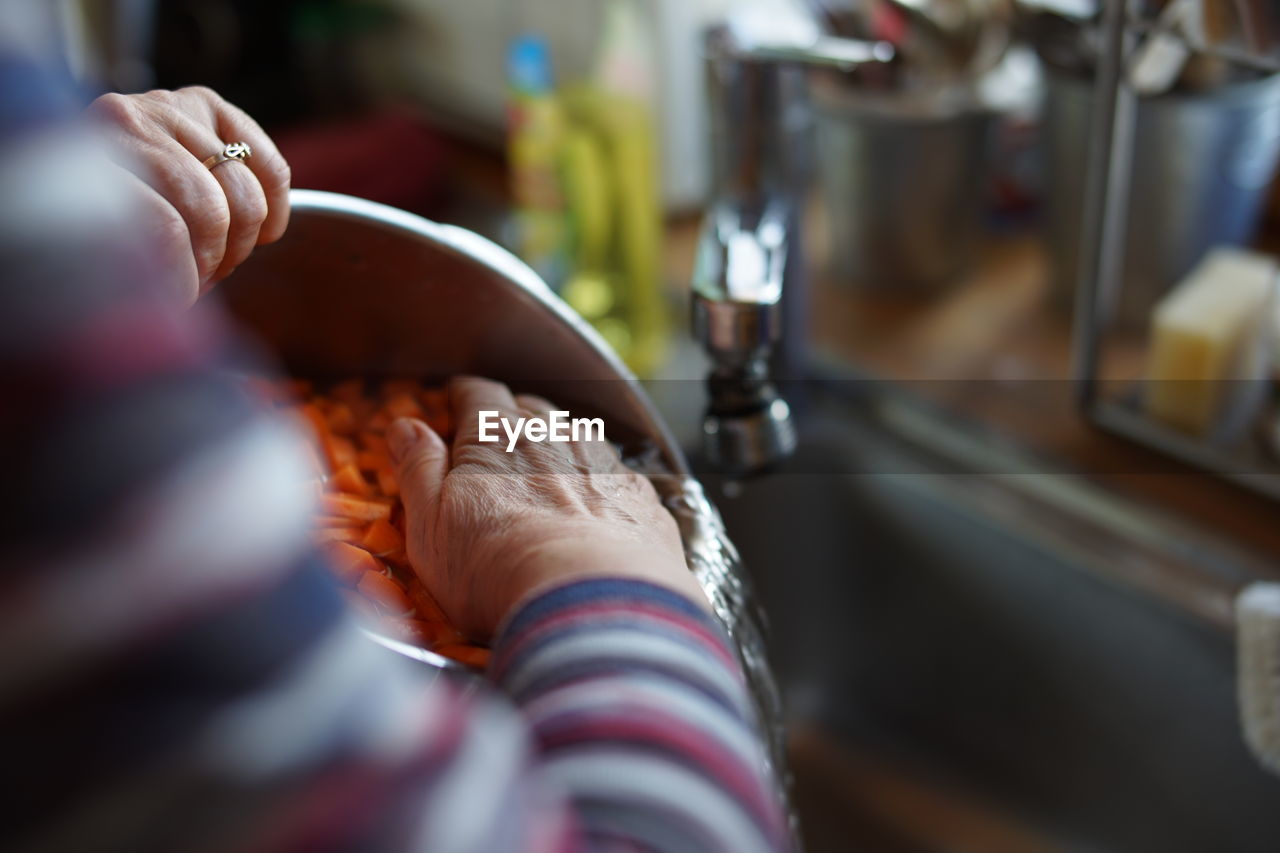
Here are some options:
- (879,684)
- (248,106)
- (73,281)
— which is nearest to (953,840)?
(879,684)

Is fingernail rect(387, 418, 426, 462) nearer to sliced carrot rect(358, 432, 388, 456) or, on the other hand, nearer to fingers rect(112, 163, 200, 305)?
sliced carrot rect(358, 432, 388, 456)

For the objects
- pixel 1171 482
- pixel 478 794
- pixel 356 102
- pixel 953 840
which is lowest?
pixel 953 840

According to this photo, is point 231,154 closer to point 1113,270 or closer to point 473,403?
point 473,403

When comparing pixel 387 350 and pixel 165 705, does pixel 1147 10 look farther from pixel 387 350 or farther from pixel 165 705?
pixel 165 705

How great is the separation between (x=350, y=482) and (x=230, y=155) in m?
0.13

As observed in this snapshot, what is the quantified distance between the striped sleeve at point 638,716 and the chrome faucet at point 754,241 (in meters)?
0.23

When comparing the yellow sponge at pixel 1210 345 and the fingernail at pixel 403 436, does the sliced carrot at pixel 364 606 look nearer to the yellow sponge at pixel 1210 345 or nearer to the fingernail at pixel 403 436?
the fingernail at pixel 403 436

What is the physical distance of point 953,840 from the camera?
75 centimetres

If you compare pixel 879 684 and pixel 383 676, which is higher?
pixel 383 676

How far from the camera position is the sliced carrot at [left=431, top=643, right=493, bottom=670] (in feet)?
1.20

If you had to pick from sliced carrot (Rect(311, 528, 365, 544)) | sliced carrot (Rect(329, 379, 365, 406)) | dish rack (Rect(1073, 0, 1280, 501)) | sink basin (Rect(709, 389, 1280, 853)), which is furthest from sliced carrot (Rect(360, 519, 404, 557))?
dish rack (Rect(1073, 0, 1280, 501))

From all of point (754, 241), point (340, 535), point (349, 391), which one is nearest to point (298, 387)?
point (349, 391)

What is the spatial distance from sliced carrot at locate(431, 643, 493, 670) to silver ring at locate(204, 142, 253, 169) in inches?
7.3

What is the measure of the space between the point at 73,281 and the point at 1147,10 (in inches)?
25.1
